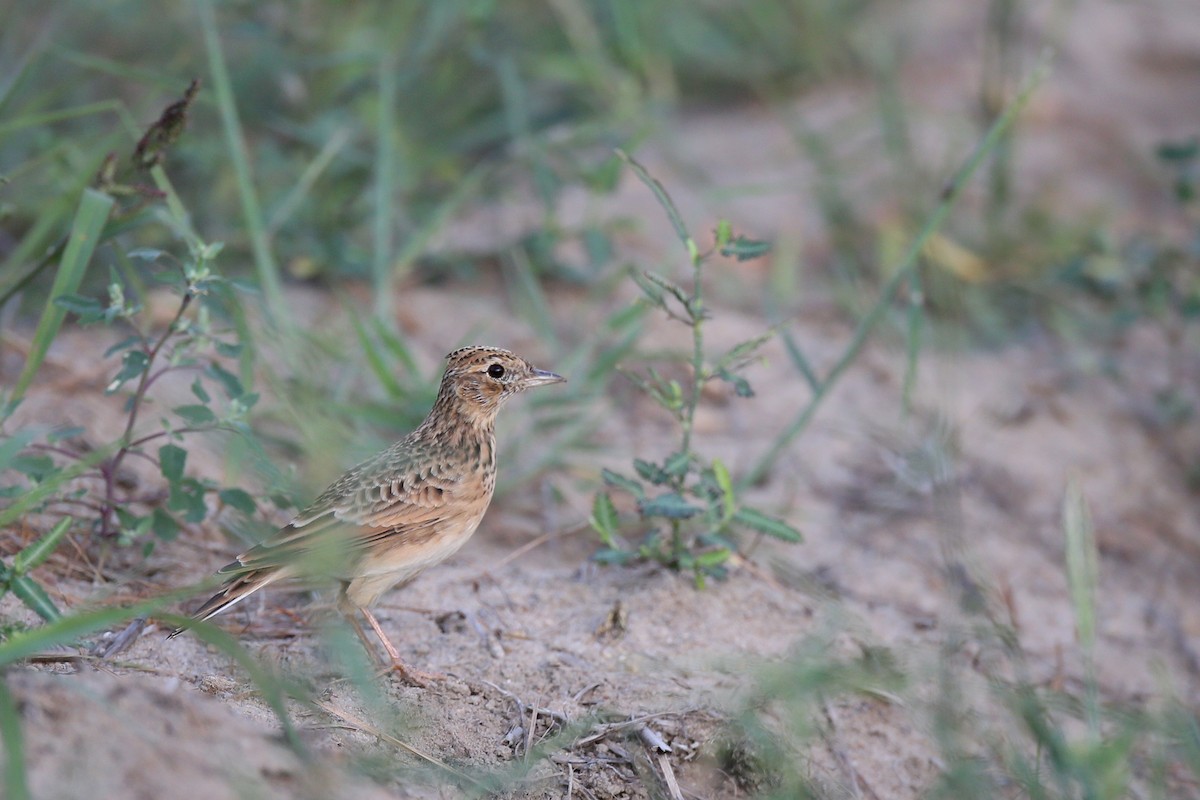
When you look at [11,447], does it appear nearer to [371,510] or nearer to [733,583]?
[371,510]

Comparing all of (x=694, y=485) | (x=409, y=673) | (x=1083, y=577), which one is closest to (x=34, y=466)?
(x=409, y=673)

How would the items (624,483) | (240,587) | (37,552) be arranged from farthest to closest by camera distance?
(624,483)
(240,587)
(37,552)

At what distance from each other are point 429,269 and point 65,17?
206 centimetres

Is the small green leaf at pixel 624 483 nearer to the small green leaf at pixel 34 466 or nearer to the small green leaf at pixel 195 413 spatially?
the small green leaf at pixel 195 413

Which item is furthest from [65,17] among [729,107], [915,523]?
[915,523]

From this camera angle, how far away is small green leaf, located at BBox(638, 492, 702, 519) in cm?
328

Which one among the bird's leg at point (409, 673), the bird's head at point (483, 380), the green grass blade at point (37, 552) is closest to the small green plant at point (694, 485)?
the bird's head at point (483, 380)

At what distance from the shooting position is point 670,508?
328 cm

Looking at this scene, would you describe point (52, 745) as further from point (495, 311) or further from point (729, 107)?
point (729, 107)

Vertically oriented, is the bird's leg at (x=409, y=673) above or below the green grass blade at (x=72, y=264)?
below

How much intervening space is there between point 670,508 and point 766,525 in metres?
0.29

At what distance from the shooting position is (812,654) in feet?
Result: 8.66

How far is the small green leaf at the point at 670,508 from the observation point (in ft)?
10.8

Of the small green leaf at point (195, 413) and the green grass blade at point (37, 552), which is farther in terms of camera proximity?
the small green leaf at point (195, 413)
